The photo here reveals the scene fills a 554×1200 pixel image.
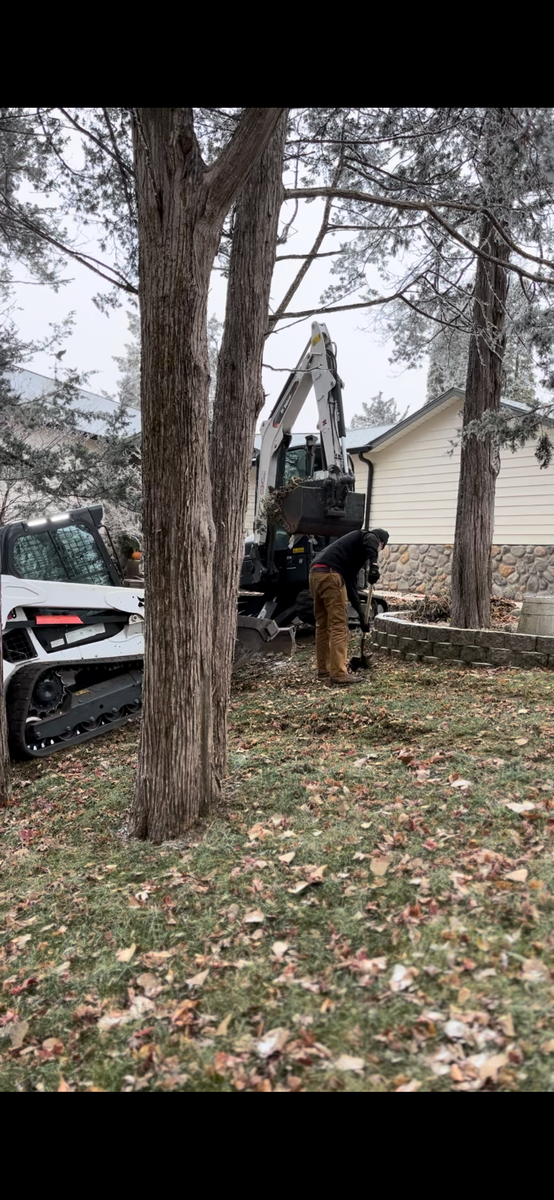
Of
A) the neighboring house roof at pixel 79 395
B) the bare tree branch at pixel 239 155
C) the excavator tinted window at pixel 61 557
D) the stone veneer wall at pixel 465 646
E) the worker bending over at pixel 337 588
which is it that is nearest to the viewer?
the bare tree branch at pixel 239 155

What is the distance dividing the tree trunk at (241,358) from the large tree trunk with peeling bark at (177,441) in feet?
3.75

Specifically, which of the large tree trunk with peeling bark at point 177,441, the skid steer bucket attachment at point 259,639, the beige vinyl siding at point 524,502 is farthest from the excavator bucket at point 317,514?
the large tree trunk with peeling bark at point 177,441

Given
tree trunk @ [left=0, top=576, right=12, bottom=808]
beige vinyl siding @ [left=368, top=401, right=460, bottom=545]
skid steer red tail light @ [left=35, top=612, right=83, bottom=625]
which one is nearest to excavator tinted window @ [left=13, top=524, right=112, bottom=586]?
skid steer red tail light @ [left=35, top=612, right=83, bottom=625]

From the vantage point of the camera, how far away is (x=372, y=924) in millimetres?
3348

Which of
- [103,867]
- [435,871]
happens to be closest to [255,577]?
[103,867]

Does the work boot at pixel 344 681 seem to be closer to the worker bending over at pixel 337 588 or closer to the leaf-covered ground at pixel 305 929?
the worker bending over at pixel 337 588

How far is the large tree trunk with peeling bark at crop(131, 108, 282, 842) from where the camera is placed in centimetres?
427

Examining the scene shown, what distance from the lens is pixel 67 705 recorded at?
25.4 ft

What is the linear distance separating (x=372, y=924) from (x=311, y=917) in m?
0.31

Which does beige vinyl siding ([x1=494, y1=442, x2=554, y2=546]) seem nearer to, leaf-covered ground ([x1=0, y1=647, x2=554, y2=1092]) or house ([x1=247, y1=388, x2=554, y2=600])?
house ([x1=247, y1=388, x2=554, y2=600])

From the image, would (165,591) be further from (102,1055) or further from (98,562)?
(98,562)

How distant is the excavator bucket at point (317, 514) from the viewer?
32.9 feet

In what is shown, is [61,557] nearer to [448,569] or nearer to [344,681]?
[344,681]

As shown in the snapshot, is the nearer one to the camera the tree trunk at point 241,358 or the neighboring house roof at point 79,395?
the tree trunk at point 241,358
